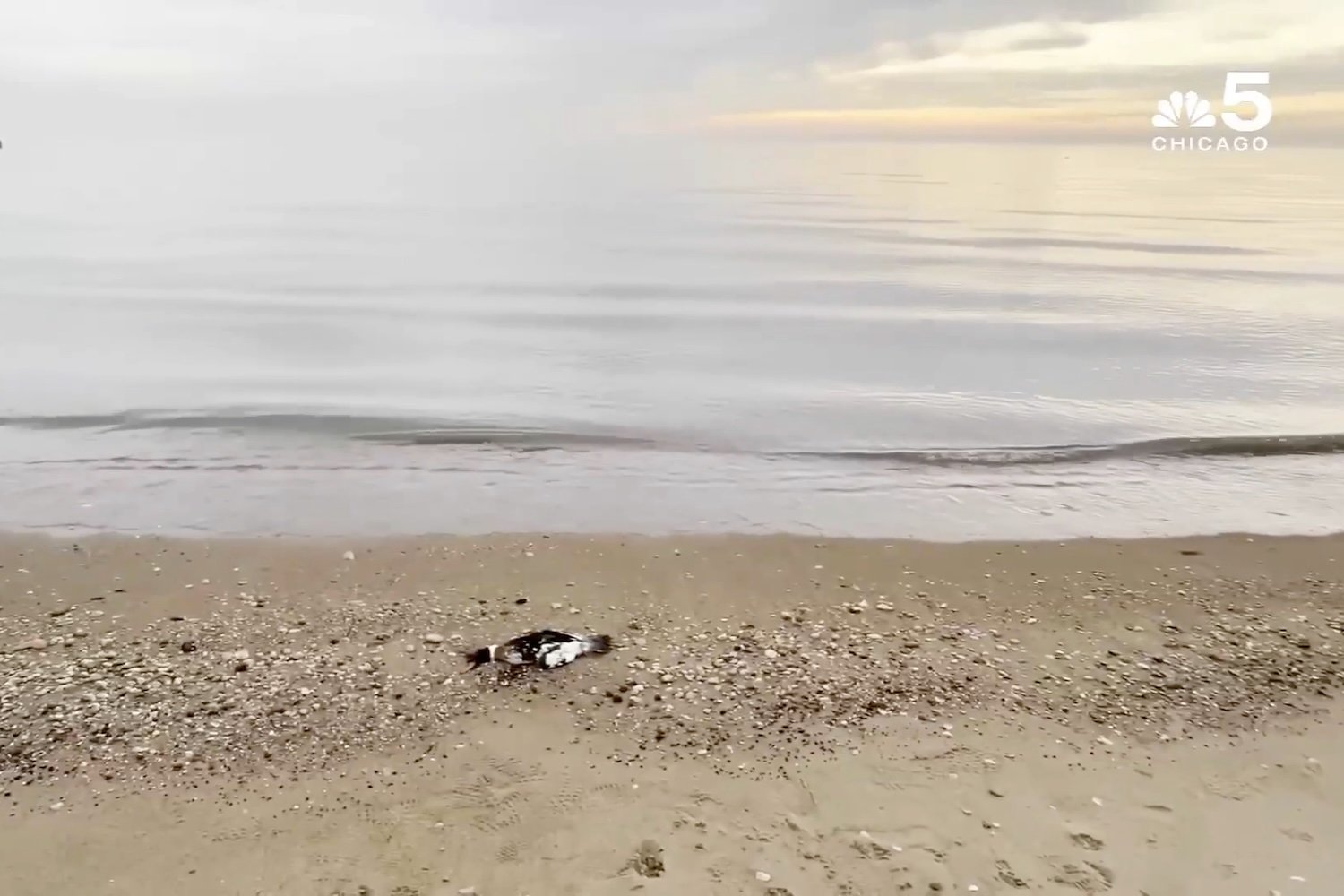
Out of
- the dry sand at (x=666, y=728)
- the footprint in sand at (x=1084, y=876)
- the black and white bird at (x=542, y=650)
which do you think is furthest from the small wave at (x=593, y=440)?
the footprint in sand at (x=1084, y=876)

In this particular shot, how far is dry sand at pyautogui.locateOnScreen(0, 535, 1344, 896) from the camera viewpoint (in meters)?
3.47

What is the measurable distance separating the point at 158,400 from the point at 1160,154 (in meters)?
135

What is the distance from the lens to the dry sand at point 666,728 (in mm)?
3467

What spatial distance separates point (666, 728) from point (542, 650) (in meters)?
0.93

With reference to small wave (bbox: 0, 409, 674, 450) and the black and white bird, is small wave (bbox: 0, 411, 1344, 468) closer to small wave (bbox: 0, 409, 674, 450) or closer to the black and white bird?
small wave (bbox: 0, 409, 674, 450)

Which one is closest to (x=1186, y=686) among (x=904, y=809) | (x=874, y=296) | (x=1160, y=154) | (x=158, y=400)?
(x=904, y=809)

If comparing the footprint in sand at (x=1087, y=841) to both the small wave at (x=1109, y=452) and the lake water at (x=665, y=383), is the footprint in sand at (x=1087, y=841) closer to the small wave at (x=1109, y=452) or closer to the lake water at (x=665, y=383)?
the lake water at (x=665, y=383)

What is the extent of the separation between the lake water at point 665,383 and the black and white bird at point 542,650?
215 centimetres

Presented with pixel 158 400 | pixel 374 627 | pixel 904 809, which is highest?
pixel 158 400

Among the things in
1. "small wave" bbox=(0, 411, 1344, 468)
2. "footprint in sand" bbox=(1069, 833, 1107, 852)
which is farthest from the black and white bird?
"small wave" bbox=(0, 411, 1344, 468)

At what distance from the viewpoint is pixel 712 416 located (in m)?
10.7

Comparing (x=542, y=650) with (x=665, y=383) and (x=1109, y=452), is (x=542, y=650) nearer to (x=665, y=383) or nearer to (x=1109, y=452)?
(x=1109, y=452)

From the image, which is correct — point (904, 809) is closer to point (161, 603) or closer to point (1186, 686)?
point (1186, 686)

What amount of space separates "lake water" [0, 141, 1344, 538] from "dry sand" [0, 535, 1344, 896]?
4.27 ft
